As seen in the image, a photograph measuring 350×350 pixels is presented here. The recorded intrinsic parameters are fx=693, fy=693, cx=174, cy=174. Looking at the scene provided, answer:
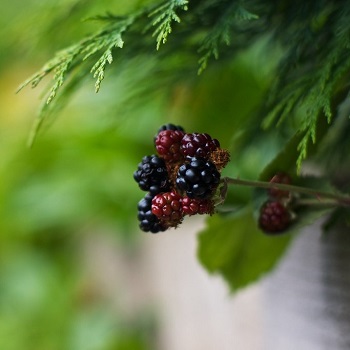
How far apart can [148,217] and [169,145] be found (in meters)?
0.04

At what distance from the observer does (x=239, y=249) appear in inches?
20.7

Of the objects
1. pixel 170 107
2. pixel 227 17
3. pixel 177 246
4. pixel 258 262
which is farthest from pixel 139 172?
pixel 177 246

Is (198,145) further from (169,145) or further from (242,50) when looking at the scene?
(242,50)

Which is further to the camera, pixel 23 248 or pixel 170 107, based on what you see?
pixel 23 248

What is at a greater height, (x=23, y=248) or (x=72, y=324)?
(x=23, y=248)

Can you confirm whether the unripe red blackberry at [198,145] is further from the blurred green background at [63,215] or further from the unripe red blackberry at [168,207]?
the blurred green background at [63,215]

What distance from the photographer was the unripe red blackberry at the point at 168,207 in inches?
13.6

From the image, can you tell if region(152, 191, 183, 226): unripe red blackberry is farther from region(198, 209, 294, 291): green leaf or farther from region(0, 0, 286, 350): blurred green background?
region(0, 0, 286, 350): blurred green background

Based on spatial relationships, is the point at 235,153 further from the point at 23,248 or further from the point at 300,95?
the point at 23,248

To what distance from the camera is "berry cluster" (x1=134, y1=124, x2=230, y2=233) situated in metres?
0.33

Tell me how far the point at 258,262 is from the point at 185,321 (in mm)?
842

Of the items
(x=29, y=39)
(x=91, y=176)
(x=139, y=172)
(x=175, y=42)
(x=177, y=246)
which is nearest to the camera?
(x=139, y=172)

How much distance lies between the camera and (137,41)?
17.4 inches

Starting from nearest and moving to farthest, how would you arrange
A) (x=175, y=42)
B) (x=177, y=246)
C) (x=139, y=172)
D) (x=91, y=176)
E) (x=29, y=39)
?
1. (x=139, y=172)
2. (x=175, y=42)
3. (x=29, y=39)
4. (x=91, y=176)
5. (x=177, y=246)
